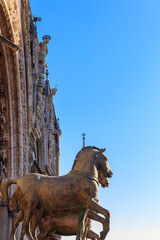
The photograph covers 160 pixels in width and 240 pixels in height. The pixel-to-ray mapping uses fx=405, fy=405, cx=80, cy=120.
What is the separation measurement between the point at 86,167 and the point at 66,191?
0.57m

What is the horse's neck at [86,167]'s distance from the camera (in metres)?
7.09

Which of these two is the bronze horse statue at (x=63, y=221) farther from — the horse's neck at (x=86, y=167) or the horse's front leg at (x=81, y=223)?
the horse's neck at (x=86, y=167)

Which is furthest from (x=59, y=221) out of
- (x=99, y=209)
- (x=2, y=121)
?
(x=2, y=121)

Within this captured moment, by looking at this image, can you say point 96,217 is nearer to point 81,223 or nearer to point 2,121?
point 81,223

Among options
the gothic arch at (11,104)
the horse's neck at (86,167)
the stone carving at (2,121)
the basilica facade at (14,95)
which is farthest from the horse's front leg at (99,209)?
the stone carving at (2,121)

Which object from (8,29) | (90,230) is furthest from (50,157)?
(90,230)

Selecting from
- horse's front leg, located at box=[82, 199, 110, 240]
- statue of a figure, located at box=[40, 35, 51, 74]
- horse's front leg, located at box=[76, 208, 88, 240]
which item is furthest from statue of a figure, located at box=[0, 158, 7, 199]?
horse's front leg, located at box=[82, 199, 110, 240]

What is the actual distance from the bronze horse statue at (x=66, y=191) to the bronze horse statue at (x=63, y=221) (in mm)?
197

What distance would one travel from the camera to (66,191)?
6871 mm

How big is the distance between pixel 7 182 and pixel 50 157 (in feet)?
68.0

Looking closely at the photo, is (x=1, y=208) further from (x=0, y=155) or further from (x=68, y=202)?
(x=68, y=202)

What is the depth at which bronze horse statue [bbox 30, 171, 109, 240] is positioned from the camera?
716cm

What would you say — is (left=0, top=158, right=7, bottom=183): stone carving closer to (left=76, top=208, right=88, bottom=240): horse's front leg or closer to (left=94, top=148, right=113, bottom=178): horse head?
(left=94, top=148, right=113, bottom=178): horse head

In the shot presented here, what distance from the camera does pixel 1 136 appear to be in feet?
51.6
